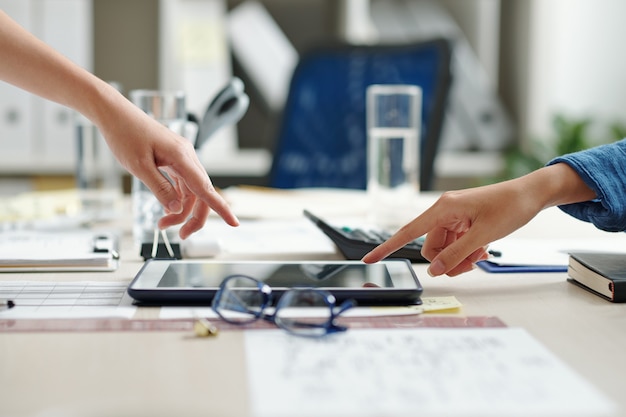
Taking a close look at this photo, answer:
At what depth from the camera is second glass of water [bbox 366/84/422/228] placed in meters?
1.31

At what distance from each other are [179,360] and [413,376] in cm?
16

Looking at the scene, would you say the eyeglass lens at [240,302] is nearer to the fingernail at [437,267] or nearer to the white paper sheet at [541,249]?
the fingernail at [437,267]

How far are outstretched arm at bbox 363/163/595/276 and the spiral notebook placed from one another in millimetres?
311

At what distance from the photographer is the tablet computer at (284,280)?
711 millimetres

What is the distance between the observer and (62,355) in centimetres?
57

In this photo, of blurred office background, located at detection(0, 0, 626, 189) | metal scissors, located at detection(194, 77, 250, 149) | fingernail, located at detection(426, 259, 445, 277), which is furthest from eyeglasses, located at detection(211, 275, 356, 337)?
blurred office background, located at detection(0, 0, 626, 189)

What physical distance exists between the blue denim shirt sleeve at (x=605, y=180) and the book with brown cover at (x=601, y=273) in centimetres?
4

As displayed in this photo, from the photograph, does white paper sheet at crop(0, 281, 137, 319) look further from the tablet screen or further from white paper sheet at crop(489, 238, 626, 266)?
white paper sheet at crop(489, 238, 626, 266)

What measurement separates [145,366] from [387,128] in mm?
842

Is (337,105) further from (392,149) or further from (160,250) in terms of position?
(160,250)

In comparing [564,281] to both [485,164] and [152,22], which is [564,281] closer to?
[485,164]

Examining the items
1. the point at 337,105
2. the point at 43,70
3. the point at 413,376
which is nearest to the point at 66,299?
the point at 43,70

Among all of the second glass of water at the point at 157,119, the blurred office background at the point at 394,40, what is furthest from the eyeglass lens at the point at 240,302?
the blurred office background at the point at 394,40

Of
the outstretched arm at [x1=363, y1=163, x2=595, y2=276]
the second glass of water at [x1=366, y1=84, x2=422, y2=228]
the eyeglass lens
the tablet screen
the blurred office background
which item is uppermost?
the blurred office background
